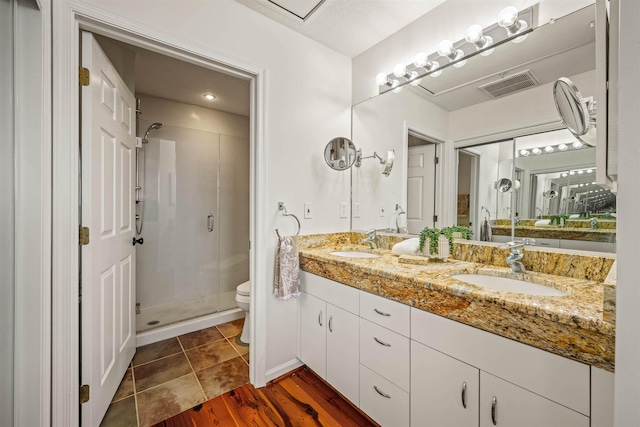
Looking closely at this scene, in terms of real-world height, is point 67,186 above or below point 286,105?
below

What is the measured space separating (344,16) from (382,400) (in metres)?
2.24

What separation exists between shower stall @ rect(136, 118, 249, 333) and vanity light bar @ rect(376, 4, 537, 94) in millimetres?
1807

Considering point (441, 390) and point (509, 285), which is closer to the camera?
point (441, 390)

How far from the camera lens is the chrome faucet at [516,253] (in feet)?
4.26

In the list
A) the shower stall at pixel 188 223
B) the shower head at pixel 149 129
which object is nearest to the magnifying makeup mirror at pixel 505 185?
the shower stall at pixel 188 223

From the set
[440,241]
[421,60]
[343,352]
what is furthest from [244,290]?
[421,60]

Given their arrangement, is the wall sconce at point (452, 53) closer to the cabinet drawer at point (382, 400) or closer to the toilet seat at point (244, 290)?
the cabinet drawer at point (382, 400)

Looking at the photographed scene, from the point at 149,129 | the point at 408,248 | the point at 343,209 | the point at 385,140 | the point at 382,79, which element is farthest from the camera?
the point at 149,129

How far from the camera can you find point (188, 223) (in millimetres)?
2754

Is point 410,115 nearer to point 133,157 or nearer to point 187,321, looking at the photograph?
point 133,157

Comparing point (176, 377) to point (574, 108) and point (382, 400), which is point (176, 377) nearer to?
point (382, 400)

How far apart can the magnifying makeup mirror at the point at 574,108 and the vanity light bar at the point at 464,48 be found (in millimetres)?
553

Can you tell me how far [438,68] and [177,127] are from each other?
2.32 metres

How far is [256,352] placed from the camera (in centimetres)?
179
